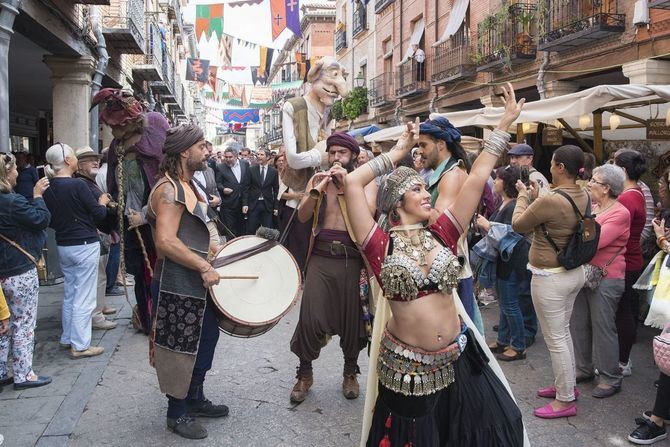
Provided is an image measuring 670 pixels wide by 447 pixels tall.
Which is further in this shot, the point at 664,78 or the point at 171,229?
the point at 664,78

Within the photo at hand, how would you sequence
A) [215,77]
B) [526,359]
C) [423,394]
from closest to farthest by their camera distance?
[423,394] → [526,359] → [215,77]

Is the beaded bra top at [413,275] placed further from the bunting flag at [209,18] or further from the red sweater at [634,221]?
the bunting flag at [209,18]

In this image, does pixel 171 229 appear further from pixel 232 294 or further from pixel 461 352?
pixel 461 352

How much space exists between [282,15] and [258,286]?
1306 cm

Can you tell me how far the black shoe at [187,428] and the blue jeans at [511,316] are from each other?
295cm

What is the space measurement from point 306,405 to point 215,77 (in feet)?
93.3

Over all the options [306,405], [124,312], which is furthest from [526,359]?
[124,312]

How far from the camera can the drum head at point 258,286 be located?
11.8ft

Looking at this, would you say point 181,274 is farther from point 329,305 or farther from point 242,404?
point 242,404

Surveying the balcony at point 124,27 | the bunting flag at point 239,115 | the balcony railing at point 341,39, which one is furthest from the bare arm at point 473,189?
the bunting flag at point 239,115

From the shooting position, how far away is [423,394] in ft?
8.29

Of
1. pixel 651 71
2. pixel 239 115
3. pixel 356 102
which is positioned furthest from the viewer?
pixel 239 115

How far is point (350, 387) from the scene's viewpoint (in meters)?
4.30

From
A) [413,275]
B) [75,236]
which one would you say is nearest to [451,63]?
[75,236]
